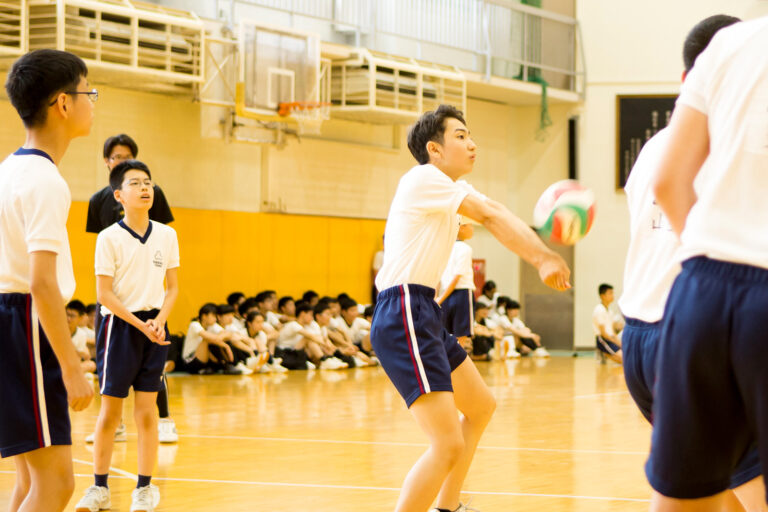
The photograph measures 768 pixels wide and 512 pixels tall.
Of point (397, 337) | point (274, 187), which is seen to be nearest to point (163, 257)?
point (397, 337)

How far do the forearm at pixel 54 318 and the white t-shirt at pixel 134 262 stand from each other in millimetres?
2393

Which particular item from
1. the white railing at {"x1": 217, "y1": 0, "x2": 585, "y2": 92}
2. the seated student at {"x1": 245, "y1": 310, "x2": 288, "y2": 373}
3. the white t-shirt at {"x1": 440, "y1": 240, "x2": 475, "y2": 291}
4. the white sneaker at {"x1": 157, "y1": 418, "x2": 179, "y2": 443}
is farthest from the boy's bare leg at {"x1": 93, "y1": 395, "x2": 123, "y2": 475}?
the white railing at {"x1": 217, "y1": 0, "x2": 585, "y2": 92}

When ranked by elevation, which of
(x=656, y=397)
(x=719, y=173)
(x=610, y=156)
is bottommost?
(x=656, y=397)

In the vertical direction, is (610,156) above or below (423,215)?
above

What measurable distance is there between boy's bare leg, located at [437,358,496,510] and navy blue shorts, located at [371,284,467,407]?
1.13ft

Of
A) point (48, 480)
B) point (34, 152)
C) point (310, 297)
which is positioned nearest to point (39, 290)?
point (34, 152)

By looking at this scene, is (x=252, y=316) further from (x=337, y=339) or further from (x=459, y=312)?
(x=459, y=312)

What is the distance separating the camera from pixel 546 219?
12.1 ft

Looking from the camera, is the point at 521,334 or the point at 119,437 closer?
the point at 119,437

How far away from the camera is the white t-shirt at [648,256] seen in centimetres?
301

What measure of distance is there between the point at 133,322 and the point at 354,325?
32.8 feet

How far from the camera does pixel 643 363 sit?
301 cm

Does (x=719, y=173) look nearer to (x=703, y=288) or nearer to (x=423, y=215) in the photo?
(x=703, y=288)

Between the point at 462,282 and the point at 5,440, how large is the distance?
22.1 feet
